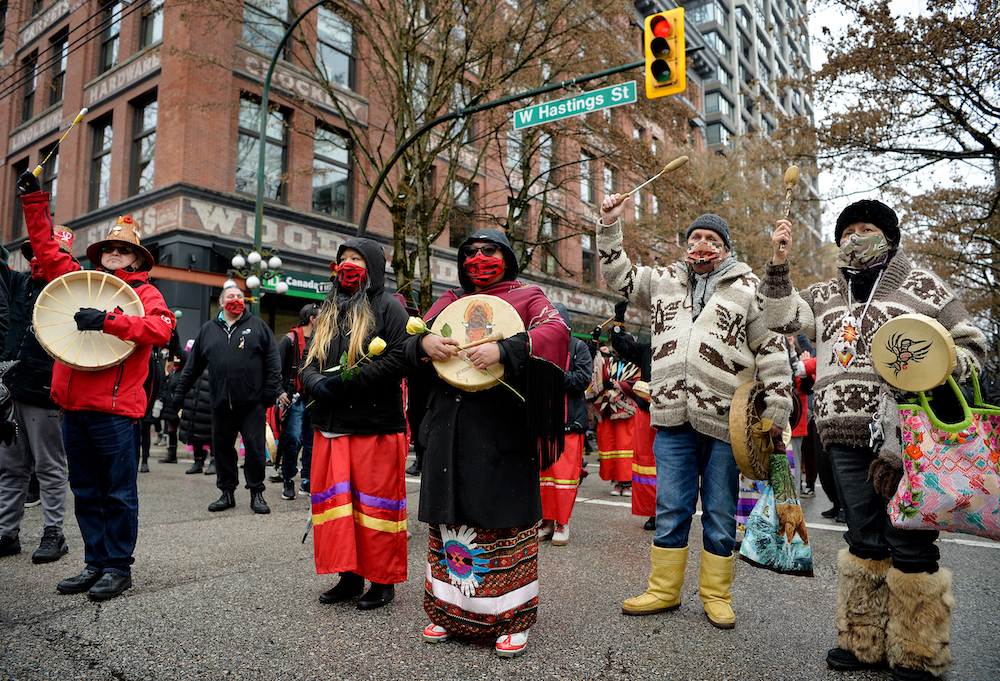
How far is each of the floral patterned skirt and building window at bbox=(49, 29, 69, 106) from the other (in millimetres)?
22981

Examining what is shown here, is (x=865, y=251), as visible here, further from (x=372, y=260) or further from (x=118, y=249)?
(x=118, y=249)

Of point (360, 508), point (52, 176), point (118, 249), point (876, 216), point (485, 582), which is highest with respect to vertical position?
point (52, 176)

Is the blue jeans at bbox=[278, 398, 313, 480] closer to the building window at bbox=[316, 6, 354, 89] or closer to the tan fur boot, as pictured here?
the tan fur boot

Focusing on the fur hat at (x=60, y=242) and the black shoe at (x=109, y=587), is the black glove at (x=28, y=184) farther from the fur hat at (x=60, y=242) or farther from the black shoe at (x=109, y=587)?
the black shoe at (x=109, y=587)

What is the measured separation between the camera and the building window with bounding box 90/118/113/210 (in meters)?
18.4

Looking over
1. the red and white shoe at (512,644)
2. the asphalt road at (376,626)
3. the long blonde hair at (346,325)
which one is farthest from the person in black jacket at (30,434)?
the red and white shoe at (512,644)

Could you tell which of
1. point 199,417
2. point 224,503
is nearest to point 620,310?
point 224,503

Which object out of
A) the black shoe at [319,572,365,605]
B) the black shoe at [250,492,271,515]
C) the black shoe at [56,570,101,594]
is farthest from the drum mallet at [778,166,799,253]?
the black shoe at [250,492,271,515]

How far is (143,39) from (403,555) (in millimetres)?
19090

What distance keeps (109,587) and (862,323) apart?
4032 millimetres

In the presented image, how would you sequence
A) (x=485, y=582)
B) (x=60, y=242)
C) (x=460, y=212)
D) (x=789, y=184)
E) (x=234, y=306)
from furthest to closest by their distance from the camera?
→ (x=460, y=212) → (x=234, y=306) → (x=60, y=242) → (x=789, y=184) → (x=485, y=582)

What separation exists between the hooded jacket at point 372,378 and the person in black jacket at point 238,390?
9.33 feet

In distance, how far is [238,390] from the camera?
254 inches

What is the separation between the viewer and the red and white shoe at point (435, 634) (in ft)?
10.3
